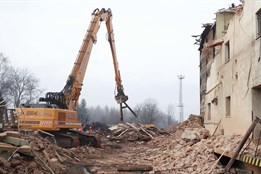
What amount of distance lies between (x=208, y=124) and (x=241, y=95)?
8.26 metres

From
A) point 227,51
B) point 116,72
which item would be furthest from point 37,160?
point 116,72

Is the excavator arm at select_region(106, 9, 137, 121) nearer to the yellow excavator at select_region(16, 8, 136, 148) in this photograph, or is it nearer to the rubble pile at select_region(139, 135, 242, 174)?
the yellow excavator at select_region(16, 8, 136, 148)

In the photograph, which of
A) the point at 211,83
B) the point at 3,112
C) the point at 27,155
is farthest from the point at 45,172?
the point at 211,83

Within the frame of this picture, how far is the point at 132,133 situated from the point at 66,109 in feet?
40.3

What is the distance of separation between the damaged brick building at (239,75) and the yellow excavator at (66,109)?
7785mm

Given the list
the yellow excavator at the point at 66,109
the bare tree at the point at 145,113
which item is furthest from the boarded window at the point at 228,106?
the bare tree at the point at 145,113

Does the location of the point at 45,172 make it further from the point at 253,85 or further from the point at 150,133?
the point at 150,133

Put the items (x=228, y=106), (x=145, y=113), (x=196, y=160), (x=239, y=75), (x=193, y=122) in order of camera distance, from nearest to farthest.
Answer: (x=239, y=75) < (x=196, y=160) < (x=228, y=106) < (x=193, y=122) < (x=145, y=113)

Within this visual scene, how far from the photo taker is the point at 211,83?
2066cm

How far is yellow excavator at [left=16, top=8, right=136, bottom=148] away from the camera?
1964 cm

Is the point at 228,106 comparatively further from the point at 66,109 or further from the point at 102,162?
the point at 66,109

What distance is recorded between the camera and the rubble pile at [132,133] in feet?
105

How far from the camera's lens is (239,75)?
1356cm

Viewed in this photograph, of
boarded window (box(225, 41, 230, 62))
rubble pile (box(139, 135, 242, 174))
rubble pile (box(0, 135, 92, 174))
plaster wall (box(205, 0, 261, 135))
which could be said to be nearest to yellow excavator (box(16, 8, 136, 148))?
rubble pile (box(0, 135, 92, 174))
